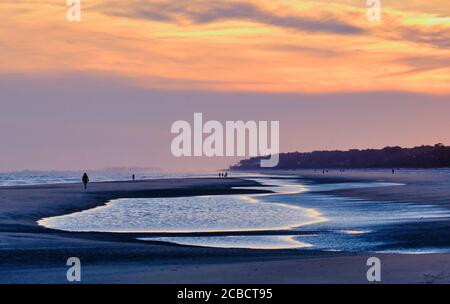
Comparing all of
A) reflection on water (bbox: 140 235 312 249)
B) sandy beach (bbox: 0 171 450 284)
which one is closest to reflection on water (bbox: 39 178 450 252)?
reflection on water (bbox: 140 235 312 249)

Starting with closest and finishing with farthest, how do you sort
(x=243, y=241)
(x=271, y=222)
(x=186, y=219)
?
(x=243, y=241)
(x=271, y=222)
(x=186, y=219)

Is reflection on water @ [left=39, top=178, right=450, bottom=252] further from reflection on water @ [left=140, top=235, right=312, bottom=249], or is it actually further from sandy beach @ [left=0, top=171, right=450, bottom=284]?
sandy beach @ [left=0, top=171, right=450, bottom=284]

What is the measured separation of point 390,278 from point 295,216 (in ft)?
75.2

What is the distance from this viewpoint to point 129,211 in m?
44.0

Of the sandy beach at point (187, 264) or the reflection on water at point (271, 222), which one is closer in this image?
the sandy beach at point (187, 264)

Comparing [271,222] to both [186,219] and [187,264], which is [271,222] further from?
[187,264]

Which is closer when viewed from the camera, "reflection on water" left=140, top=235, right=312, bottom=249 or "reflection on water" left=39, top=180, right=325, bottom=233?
"reflection on water" left=140, top=235, right=312, bottom=249

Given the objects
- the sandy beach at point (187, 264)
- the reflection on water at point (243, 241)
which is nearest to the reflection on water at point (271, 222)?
the reflection on water at point (243, 241)

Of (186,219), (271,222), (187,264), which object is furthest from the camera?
(186,219)

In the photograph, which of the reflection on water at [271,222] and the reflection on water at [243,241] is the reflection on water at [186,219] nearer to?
the reflection on water at [271,222]

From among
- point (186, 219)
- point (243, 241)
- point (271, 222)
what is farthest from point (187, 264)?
point (186, 219)
